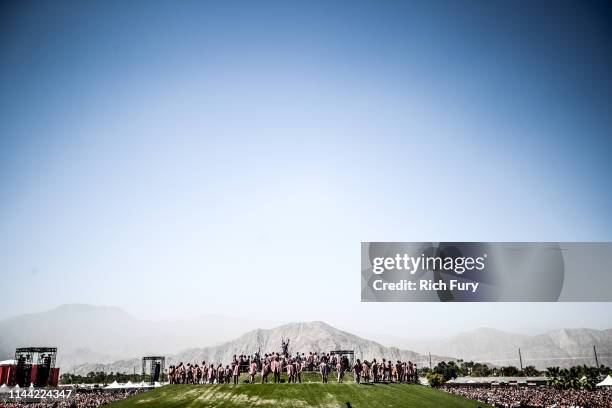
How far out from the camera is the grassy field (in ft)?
87.2

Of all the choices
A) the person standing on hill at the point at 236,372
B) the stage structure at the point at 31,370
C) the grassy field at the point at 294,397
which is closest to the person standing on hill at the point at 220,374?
the person standing on hill at the point at 236,372

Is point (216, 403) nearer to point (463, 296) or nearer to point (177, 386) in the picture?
point (177, 386)

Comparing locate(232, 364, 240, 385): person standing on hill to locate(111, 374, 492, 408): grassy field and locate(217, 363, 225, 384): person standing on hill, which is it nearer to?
locate(217, 363, 225, 384): person standing on hill

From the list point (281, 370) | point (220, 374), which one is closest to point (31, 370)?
point (220, 374)

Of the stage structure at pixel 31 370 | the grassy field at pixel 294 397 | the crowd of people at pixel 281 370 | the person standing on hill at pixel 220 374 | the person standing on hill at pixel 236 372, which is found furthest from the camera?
the stage structure at pixel 31 370

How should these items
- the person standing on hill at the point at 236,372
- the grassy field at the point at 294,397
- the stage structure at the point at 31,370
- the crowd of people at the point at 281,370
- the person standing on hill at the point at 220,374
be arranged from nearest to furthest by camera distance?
the grassy field at the point at 294,397, the crowd of people at the point at 281,370, the person standing on hill at the point at 236,372, the person standing on hill at the point at 220,374, the stage structure at the point at 31,370

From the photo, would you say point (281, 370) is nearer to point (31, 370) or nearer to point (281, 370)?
point (281, 370)

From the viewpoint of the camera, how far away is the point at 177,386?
32625 millimetres

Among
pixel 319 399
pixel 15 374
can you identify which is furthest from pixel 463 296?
pixel 15 374

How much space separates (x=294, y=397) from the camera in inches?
1074

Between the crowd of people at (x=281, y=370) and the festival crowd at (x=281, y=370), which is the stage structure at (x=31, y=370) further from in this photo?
the crowd of people at (x=281, y=370)

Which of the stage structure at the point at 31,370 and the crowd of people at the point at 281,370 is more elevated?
the crowd of people at the point at 281,370

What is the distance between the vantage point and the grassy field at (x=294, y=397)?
26578mm

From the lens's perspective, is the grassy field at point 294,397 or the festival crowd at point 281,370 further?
the festival crowd at point 281,370
